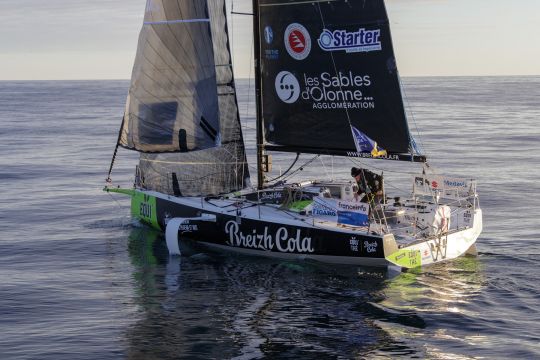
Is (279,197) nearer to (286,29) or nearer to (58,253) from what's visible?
(286,29)

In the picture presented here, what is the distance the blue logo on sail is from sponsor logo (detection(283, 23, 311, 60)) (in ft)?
9.41

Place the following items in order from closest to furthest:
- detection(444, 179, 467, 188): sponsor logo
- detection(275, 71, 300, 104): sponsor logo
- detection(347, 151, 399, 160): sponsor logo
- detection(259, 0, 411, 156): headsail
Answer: detection(259, 0, 411, 156): headsail
detection(347, 151, 399, 160): sponsor logo
detection(444, 179, 467, 188): sponsor logo
detection(275, 71, 300, 104): sponsor logo

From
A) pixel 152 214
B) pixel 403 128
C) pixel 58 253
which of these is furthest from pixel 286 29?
pixel 58 253

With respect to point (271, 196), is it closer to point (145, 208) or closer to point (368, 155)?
point (368, 155)

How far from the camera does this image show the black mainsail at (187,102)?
26.7 meters

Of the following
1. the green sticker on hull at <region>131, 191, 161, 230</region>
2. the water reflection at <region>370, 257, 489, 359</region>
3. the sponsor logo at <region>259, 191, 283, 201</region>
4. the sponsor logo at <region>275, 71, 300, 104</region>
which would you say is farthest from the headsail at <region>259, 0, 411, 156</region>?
the green sticker on hull at <region>131, 191, 161, 230</region>

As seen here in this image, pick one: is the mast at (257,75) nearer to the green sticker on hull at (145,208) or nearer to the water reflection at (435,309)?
the green sticker on hull at (145,208)

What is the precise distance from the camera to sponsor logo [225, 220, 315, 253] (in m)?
23.4

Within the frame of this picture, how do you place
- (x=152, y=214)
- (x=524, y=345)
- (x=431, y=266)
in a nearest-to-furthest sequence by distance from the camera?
(x=524, y=345) → (x=431, y=266) → (x=152, y=214)

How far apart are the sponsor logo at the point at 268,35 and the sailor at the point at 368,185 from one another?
16.5 ft

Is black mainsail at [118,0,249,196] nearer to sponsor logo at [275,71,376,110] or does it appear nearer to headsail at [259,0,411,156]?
headsail at [259,0,411,156]

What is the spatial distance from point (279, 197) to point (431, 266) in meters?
5.32

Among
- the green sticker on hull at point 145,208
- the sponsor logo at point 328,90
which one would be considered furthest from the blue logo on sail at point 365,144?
the green sticker on hull at point 145,208

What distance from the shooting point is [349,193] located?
2628cm
